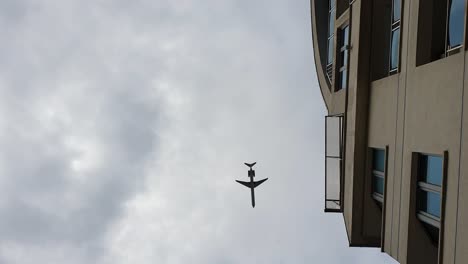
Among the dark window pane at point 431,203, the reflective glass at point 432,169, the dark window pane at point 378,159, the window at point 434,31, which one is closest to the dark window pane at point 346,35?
the dark window pane at point 378,159

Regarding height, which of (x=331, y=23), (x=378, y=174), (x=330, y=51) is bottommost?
(x=378, y=174)

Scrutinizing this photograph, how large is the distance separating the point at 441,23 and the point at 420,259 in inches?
247

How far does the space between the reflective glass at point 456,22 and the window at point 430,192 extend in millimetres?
2872

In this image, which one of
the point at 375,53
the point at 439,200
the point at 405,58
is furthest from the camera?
the point at 375,53

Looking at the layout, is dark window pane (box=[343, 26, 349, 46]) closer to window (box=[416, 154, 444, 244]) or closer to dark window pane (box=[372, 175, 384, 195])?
dark window pane (box=[372, 175, 384, 195])

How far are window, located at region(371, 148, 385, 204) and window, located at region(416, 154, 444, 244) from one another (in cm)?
281

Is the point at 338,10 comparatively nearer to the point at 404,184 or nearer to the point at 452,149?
the point at 404,184

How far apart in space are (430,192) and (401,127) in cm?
229

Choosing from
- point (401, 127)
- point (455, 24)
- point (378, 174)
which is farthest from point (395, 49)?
point (378, 174)

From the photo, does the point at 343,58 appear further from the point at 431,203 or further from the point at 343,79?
the point at 431,203

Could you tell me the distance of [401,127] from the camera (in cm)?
1374

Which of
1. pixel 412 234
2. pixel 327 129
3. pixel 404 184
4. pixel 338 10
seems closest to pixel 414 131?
pixel 404 184

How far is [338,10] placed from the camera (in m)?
20.9

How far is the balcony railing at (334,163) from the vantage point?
1909 centimetres
